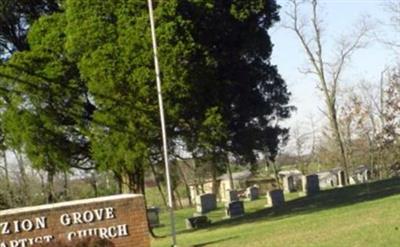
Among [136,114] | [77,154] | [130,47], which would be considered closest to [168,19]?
[130,47]

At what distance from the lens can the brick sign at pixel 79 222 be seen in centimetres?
1547

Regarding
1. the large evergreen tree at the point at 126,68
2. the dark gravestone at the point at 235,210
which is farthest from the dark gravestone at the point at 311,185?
the large evergreen tree at the point at 126,68

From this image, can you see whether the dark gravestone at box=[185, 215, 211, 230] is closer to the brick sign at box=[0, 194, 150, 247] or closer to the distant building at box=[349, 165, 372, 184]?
the brick sign at box=[0, 194, 150, 247]

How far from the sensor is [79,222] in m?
15.6

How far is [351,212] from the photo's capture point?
63.9 feet

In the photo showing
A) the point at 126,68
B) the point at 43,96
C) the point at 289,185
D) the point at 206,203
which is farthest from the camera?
the point at 289,185

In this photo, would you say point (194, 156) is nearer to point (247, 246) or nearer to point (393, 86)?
point (247, 246)

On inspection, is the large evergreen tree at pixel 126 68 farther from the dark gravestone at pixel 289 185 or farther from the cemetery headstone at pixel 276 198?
the dark gravestone at pixel 289 185

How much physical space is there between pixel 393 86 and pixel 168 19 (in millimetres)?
32126

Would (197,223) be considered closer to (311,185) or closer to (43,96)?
(43,96)

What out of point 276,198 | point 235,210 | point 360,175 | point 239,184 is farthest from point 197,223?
point 239,184

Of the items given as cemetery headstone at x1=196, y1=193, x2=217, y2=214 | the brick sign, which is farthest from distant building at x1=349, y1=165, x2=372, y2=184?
the brick sign

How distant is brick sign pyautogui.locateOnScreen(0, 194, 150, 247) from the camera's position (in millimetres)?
15469

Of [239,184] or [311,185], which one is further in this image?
[239,184]
